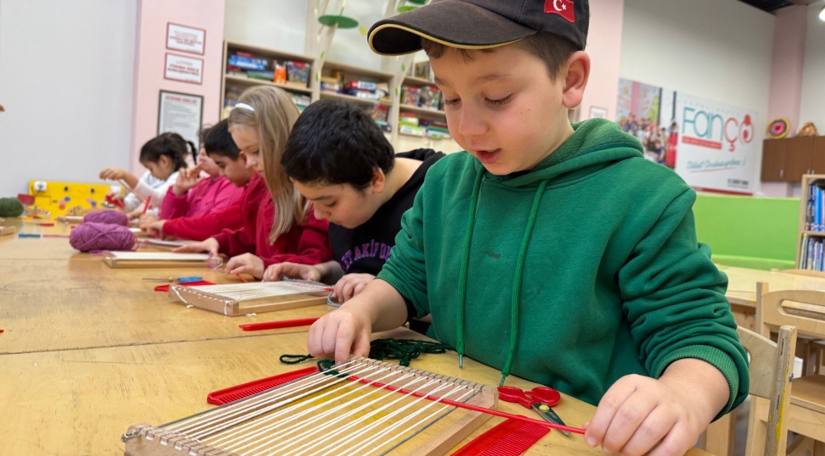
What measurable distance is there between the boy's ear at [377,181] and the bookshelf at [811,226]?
13.6ft

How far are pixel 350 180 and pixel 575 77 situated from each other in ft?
2.43

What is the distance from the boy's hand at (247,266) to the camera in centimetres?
158

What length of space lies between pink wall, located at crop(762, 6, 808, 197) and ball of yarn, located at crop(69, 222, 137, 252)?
9119 mm

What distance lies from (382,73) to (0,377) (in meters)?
5.05

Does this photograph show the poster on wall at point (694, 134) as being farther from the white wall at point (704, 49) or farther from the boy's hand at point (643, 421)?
the boy's hand at point (643, 421)

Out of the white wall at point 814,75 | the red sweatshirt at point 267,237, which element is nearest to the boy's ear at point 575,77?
the red sweatshirt at point 267,237

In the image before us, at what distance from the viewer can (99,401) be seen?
60cm

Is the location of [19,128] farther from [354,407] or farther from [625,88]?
[625,88]

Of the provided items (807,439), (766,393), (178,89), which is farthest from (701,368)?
(178,89)

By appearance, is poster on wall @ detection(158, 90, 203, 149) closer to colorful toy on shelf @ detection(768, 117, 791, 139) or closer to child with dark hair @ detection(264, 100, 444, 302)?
child with dark hair @ detection(264, 100, 444, 302)

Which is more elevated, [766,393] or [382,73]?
[382,73]

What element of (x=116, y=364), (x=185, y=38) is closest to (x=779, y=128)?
(x=185, y=38)

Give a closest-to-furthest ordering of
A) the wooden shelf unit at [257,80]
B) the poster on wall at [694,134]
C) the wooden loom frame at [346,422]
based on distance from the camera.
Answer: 1. the wooden loom frame at [346,422]
2. the wooden shelf unit at [257,80]
3. the poster on wall at [694,134]

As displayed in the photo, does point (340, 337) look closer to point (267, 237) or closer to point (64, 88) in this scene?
point (267, 237)
